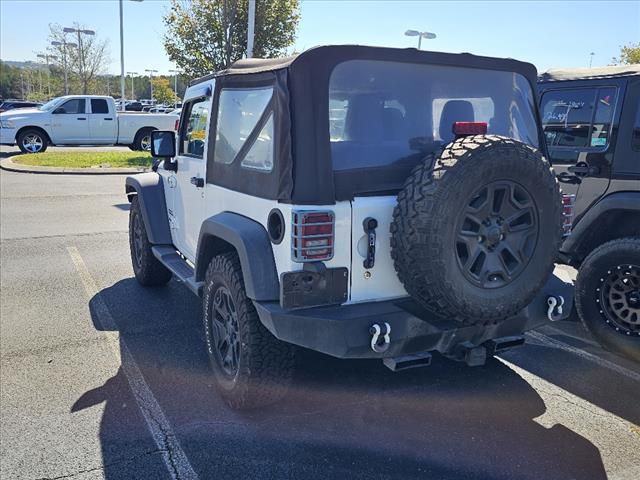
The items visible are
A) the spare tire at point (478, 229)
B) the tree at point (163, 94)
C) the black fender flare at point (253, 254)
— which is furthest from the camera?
the tree at point (163, 94)

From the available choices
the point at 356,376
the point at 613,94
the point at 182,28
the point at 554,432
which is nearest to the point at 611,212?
the point at 613,94

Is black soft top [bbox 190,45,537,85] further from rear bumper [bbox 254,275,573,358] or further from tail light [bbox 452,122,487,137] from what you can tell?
rear bumper [bbox 254,275,573,358]

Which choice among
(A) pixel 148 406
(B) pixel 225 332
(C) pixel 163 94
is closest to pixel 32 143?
(A) pixel 148 406

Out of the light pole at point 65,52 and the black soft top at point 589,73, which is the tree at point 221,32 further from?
the light pole at point 65,52

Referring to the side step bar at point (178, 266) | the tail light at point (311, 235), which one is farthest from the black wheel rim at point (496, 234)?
the side step bar at point (178, 266)

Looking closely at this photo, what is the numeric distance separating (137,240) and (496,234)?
3935 mm

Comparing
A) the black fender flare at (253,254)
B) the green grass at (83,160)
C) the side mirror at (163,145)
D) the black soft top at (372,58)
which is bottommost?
the green grass at (83,160)

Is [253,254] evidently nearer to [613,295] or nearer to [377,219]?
[377,219]

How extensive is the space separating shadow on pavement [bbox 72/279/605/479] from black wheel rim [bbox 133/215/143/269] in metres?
1.51

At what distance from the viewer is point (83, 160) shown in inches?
636

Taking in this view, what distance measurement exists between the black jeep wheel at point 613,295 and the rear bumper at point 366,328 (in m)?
1.56

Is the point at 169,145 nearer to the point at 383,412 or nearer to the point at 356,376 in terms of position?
the point at 356,376

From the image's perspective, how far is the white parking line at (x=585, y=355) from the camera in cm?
394

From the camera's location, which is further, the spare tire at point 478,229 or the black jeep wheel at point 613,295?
the black jeep wheel at point 613,295
